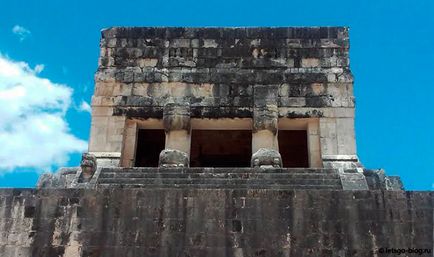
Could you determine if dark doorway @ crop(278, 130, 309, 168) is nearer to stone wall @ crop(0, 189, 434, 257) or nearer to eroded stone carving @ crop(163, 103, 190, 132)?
eroded stone carving @ crop(163, 103, 190, 132)

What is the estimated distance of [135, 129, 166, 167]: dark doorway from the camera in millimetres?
20703

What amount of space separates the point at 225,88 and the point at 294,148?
17.6 ft

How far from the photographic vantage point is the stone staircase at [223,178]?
13391 millimetres

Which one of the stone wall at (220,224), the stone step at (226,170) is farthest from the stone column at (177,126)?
the stone wall at (220,224)

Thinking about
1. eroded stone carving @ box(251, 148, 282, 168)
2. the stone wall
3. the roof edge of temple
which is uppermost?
the roof edge of temple

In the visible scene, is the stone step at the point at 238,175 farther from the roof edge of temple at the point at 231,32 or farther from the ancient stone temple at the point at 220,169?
the roof edge of temple at the point at 231,32

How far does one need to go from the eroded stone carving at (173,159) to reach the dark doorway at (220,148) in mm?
5779

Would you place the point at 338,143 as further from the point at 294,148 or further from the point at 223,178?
the point at 294,148

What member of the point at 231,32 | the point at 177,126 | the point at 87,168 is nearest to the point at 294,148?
the point at 231,32

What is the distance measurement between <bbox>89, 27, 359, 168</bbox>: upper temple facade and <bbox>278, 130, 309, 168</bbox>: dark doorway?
3.11 meters

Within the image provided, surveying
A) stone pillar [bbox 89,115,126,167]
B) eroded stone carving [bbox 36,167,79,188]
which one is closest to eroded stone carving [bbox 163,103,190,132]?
stone pillar [bbox 89,115,126,167]

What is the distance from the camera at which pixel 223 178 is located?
13594 mm

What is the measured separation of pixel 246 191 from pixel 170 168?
11.9 ft

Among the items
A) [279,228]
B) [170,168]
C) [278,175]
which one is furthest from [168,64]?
[279,228]
